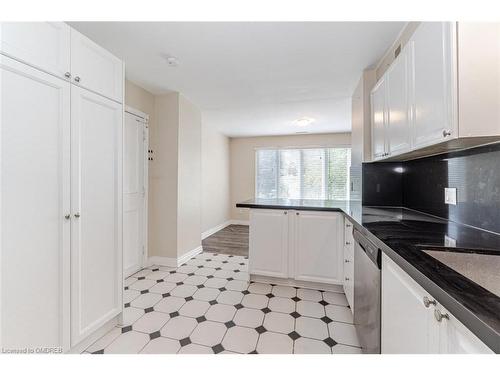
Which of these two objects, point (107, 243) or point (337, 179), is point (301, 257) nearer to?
point (107, 243)

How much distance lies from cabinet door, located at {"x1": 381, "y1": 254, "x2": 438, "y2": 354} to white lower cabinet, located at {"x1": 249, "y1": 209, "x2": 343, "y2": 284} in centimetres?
119

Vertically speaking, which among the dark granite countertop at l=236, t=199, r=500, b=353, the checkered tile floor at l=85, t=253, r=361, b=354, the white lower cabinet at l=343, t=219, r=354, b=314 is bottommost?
the checkered tile floor at l=85, t=253, r=361, b=354

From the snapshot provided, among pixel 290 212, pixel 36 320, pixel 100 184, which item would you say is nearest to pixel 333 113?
pixel 290 212

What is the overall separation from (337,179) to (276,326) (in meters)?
4.36

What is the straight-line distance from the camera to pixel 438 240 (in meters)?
1.05

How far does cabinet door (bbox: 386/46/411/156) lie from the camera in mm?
1459

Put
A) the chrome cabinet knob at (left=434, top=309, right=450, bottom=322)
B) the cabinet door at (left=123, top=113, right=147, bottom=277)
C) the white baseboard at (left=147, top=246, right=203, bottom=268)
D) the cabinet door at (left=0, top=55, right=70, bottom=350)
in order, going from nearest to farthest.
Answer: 1. the chrome cabinet knob at (left=434, top=309, right=450, bottom=322)
2. the cabinet door at (left=0, top=55, right=70, bottom=350)
3. the cabinet door at (left=123, top=113, right=147, bottom=277)
4. the white baseboard at (left=147, top=246, right=203, bottom=268)

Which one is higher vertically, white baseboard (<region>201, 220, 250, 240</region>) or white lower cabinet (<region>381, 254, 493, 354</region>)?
white lower cabinet (<region>381, 254, 493, 354</region>)

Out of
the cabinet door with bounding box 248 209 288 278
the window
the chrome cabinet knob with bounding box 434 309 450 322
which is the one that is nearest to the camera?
the chrome cabinet knob with bounding box 434 309 450 322

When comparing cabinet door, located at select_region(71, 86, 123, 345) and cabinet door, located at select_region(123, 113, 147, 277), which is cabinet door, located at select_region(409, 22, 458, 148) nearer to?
cabinet door, located at select_region(71, 86, 123, 345)

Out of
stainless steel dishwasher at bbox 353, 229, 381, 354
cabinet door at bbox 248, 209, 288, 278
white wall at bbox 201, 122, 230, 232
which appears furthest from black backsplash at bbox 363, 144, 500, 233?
white wall at bbox 201, 122, 230, 232

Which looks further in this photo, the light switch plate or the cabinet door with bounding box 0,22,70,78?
the light switch plate

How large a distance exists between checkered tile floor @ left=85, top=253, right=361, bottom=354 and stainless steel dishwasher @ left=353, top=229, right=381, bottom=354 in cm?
31

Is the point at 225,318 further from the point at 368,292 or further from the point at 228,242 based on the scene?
the point at 228,242
